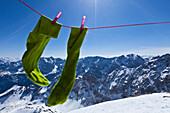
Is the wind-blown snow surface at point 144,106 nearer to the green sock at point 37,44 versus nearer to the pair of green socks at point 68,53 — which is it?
the pair of green socks at point 68,53

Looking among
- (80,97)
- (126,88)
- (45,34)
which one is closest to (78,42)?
(45,34)

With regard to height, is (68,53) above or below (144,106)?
above

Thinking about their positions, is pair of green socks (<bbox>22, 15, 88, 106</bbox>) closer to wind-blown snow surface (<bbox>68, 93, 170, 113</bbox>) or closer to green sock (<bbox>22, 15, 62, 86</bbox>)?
green sock (<bbox>22, 15, 62, 86</bbox>)

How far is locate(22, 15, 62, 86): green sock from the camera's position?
9.54 ft

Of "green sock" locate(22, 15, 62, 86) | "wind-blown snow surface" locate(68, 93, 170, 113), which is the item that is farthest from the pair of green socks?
"wind-blown snow surface" locate(68, 93, 170, 113)

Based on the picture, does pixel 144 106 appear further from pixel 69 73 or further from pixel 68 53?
pixel 68 53

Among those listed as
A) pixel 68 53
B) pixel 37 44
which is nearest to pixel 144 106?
pixel 68 53

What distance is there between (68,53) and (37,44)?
0.94m

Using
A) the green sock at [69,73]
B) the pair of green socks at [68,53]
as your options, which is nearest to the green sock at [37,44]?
the pair of green socks at [68,53]

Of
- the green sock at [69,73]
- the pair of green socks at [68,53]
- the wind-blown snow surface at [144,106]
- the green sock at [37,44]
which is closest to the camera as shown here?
the green sock at [69,73]

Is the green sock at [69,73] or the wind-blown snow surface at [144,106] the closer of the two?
the green sock at [69,73]

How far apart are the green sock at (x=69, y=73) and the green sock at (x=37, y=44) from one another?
1.56ft

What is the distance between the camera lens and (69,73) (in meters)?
2.89

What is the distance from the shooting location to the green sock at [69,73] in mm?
2621
